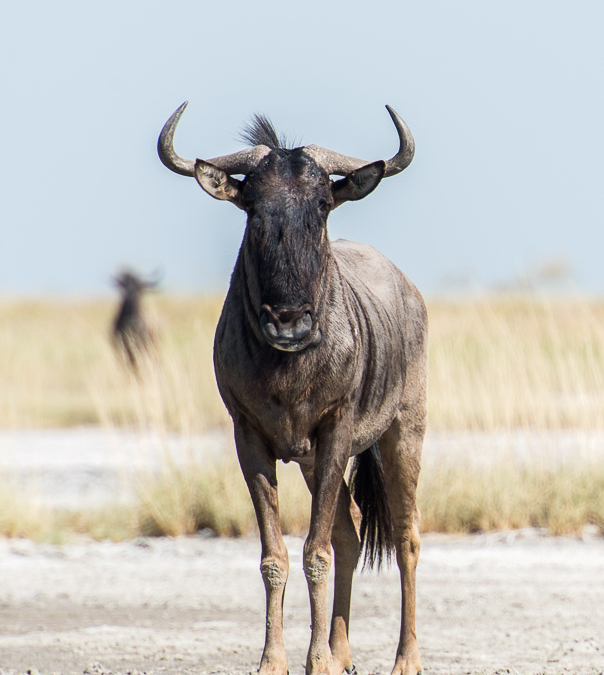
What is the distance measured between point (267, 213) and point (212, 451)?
6.32m

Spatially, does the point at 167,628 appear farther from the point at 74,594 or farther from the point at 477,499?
the point at 477,499

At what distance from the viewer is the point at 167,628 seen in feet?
24.6

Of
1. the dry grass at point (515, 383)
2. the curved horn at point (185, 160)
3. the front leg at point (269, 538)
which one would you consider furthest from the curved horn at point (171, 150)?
the dry grass at point (515, 383)

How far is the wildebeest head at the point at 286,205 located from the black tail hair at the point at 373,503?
1743mm

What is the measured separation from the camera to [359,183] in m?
5.19

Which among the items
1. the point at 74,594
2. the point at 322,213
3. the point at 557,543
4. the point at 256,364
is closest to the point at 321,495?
the point at 256,364

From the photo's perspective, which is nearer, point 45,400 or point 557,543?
point 557,543

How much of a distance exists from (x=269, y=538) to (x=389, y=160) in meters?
1.68

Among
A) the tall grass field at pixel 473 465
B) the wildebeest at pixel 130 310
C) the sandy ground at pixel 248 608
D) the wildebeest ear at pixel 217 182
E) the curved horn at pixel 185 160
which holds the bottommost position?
the sandy ground at pixel 248 608

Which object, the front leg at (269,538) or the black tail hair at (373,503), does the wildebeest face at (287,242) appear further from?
the black tail hair at (373,503)

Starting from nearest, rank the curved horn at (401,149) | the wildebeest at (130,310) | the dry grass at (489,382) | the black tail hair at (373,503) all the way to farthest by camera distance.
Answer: the curved horn at (401,149) < the black tail hair at (373,503) < the dry grass at (489,382) < the wildebeest at (130,310)

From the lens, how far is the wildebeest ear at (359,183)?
→ 5148mm

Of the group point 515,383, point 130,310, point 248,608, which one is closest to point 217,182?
point 248,608

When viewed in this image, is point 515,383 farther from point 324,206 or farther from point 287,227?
point 287,227
